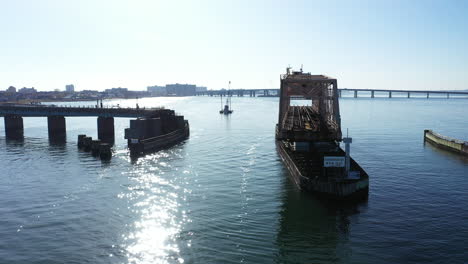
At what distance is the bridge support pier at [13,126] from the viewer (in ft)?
323

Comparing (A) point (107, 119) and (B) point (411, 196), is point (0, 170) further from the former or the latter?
(B) point (411, 196)

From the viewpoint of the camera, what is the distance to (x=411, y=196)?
3884 centimetres

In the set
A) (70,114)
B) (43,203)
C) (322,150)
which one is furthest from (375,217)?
(70,114)

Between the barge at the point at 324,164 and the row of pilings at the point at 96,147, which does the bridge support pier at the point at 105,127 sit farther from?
the barge at the point at 324,164

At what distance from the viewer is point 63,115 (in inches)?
3839

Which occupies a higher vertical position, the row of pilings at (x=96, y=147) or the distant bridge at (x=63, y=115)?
the distant bridge at (x=63, y=115)

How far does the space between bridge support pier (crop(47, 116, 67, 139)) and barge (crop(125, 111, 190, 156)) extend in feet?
101

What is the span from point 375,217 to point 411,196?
9086 mm

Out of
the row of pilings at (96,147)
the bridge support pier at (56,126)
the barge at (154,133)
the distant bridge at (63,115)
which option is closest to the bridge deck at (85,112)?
the distant bridge at (63,115)

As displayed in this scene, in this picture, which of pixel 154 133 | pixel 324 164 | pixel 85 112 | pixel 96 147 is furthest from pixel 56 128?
pixel 324 164

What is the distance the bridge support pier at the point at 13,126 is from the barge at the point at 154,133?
1694 inches

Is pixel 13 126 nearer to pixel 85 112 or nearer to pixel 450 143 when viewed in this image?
pixel 85 112

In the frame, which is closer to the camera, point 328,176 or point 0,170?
point 328,176

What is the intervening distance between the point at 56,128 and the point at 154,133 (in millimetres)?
37589
